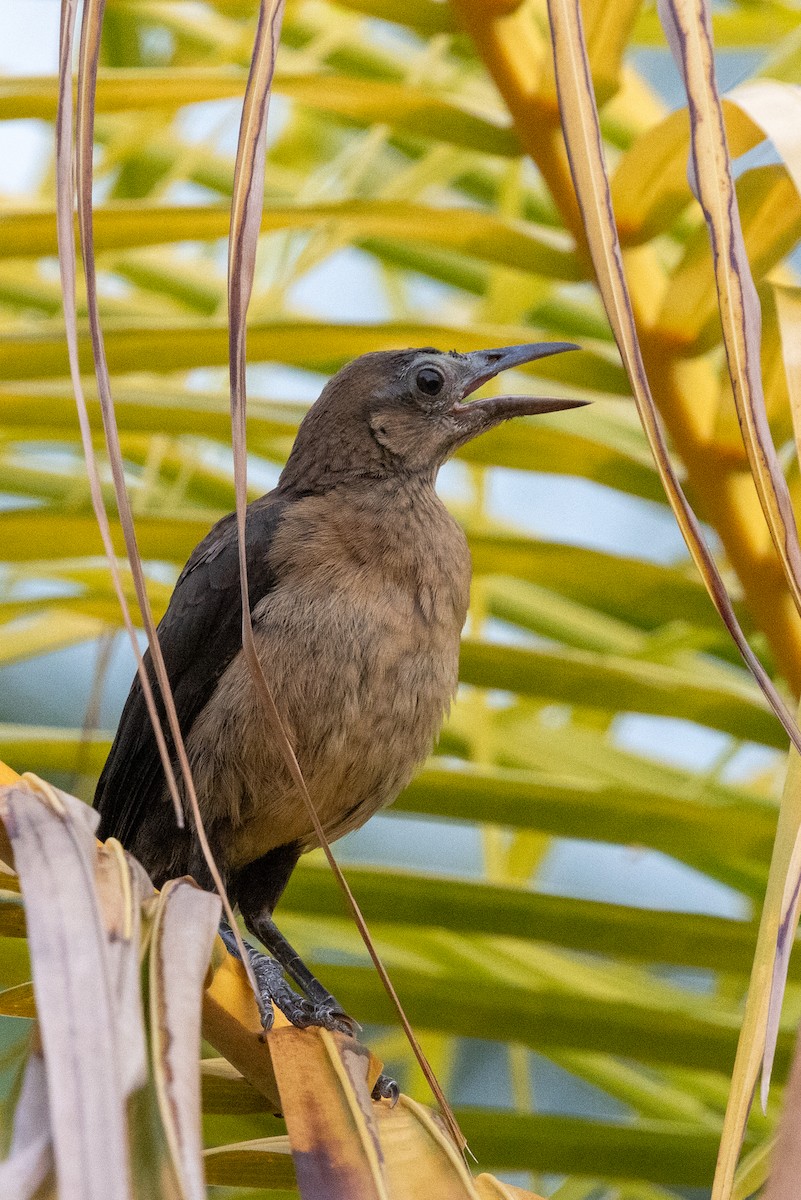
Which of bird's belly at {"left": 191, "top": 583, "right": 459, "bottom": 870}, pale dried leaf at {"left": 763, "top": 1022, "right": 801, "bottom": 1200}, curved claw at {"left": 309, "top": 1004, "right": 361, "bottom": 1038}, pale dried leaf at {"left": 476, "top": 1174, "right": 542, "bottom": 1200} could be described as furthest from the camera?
bird's belly at {"left": 191, "top": 583, "right": 459, "bottom": 870}

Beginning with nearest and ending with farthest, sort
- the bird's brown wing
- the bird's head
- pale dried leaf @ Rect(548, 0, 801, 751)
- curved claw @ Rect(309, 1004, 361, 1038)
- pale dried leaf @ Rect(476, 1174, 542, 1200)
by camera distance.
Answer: pale dried leaf @ Rect(548, 0, 801, 751) → pale dried leaf @ Rect(476, 1174, 542, 1200) → curved claw @ Rect(309, 1004, 361, 1038) → the bird's brown wing → the bird's head

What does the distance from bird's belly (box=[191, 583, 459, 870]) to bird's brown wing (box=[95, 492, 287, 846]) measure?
0.26ft

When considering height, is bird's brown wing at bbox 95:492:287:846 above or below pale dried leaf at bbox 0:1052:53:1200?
above

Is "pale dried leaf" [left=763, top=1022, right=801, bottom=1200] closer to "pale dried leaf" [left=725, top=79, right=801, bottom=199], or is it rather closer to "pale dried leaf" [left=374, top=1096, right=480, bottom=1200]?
"pale dried leaf" [left=374, top=1096, right=480, bottom=1200]

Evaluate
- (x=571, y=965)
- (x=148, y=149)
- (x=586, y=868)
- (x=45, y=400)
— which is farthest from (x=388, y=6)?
(x=586, y=868)

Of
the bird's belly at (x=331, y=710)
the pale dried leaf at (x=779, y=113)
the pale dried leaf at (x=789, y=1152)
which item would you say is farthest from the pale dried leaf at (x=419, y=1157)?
the bird's belly at (x=331, y=710)

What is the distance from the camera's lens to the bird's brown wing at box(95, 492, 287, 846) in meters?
2.03

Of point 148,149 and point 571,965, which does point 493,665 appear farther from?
point 148,149

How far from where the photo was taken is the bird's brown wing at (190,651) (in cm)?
203

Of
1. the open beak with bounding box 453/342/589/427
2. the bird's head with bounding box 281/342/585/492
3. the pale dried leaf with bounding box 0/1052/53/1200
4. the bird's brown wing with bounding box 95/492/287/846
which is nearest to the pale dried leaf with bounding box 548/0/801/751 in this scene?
the pale dried leaf with bounding box 0/1052/53/1200

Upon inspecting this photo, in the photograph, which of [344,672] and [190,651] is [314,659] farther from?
[190,651]

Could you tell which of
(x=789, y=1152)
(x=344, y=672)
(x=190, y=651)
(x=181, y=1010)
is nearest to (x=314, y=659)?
(x=344, y=672)

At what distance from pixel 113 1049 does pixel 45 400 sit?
1392 millimetres

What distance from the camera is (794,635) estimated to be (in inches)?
68.4
